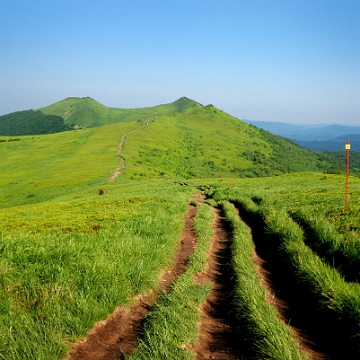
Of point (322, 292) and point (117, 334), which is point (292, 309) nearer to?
point (322, 292)

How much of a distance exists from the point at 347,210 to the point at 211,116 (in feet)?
552

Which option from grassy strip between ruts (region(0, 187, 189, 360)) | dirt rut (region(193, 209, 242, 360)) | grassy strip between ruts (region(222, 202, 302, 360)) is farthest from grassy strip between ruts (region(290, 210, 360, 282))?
grassy strip between ruts (region(0, 187, 189, 360))

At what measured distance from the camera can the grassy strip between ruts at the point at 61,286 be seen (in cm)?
568

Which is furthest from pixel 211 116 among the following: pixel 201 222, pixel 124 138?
pixel 201 222

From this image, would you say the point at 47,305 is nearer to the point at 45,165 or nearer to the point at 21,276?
the point at 21,276

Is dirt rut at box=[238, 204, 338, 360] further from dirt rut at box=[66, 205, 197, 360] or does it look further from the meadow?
dirt rut at box=[66, 205, 197, 360]

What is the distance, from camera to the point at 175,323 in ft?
20.3

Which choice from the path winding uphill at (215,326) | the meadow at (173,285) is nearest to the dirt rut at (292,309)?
the path winding uphill at (215,326)

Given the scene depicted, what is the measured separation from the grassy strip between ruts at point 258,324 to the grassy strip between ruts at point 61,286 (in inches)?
92.9

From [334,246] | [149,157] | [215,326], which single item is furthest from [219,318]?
[149,157]

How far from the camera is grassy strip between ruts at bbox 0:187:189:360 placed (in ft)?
18.6

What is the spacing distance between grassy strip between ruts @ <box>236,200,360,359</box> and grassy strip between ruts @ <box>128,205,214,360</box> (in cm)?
232

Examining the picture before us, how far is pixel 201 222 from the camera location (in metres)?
16.2

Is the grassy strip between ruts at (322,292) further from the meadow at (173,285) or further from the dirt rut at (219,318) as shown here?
the dirt rut at (219,318)
